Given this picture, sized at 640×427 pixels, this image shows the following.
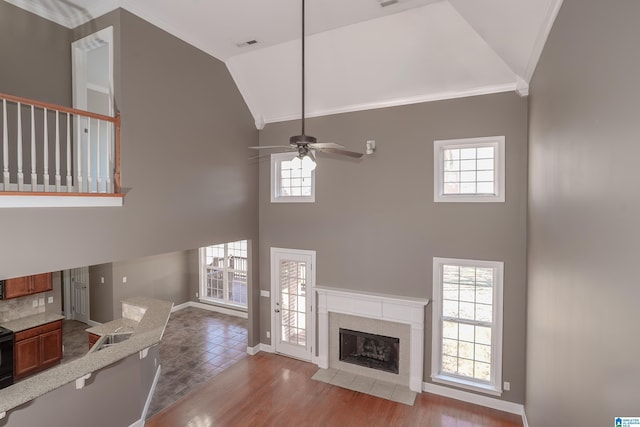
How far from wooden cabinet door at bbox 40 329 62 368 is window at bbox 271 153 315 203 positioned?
5077mm

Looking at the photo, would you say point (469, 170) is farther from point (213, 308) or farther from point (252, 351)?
point (213, 308)

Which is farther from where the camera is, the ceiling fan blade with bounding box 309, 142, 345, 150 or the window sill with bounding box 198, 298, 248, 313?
the window sill with bounding box 198, 298, 248, 313

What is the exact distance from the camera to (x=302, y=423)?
179 inches

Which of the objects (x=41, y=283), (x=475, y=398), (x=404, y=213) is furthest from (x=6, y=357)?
(x=475, y=398)

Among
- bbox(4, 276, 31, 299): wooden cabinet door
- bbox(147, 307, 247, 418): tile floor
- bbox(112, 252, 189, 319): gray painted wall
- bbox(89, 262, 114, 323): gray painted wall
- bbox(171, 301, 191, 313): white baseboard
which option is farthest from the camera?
bbox(171, 301, 191, 313): white baseboard

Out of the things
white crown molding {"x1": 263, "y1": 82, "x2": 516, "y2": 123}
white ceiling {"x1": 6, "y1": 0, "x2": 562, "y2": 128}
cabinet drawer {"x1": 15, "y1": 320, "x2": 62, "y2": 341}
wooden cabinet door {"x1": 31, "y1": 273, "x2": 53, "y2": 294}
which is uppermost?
white ceiling {"x1": 6, "y1": 0, "x2": 562, "y2": 128}

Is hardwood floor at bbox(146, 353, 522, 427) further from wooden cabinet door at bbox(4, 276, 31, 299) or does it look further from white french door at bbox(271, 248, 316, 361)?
wooden cabinet door at bbox(4, 276, 31, 299)

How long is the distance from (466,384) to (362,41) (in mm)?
5564

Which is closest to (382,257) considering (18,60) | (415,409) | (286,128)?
(415,409)

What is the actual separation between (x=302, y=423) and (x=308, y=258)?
2.74 m

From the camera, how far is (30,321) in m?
5.98

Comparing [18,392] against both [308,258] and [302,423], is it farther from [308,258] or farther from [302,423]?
[308,258]

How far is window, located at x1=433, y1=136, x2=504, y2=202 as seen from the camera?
4676 millimetres

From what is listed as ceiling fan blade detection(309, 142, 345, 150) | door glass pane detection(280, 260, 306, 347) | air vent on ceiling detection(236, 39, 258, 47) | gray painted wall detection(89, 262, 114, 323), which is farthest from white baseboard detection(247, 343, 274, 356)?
air vent on ceiling detection(236, 39, 258, 47)
